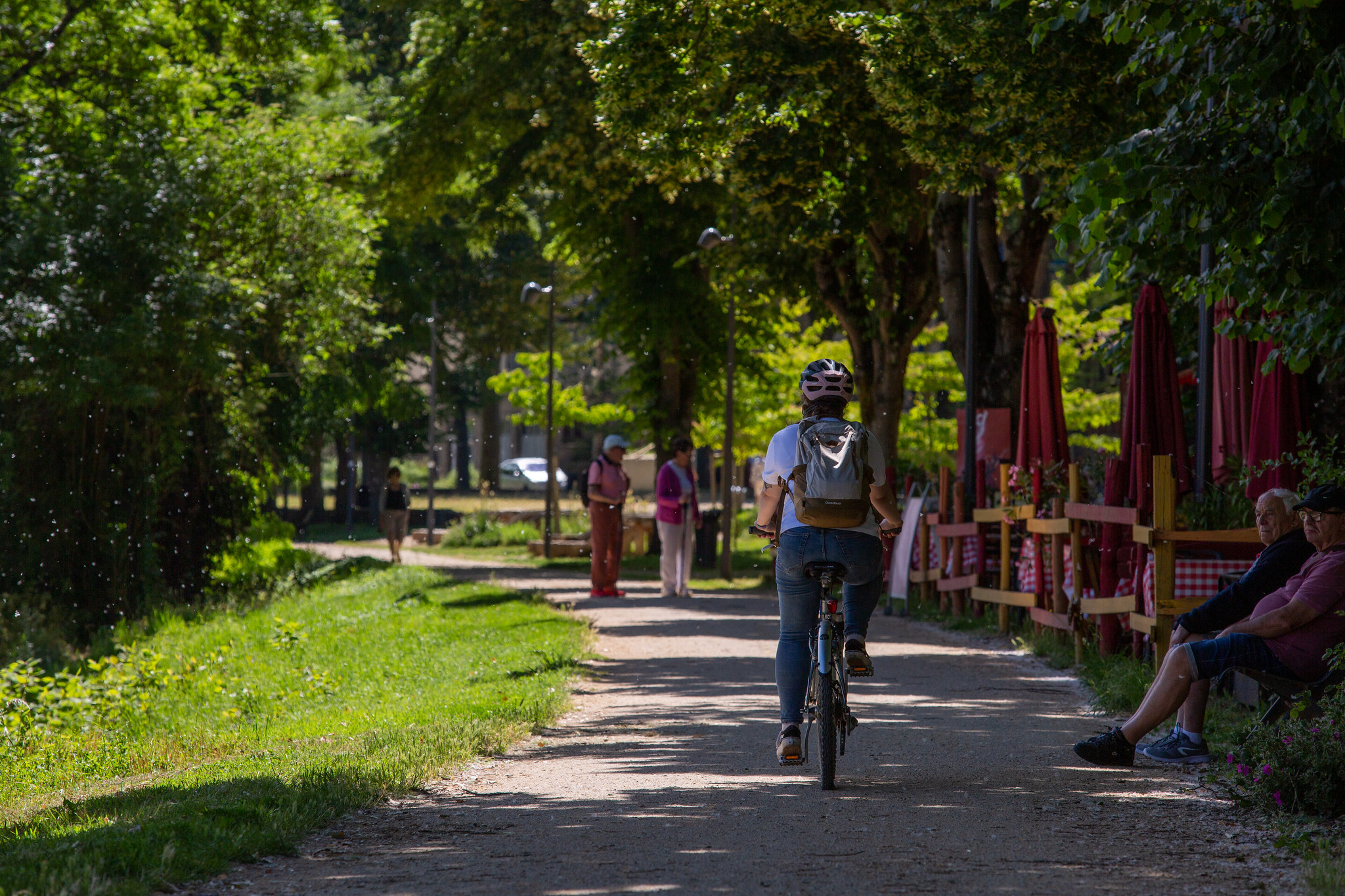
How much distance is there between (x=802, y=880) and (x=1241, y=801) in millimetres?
2290

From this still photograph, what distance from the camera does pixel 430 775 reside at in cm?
730

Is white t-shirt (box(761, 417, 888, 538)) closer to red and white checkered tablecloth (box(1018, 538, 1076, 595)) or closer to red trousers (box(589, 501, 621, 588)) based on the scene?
red and white checkered tablecloth (box(1018, 538, 1076, 595))

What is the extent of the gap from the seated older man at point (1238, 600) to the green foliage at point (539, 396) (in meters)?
28.2

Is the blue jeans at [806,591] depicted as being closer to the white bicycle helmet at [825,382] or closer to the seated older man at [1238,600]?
the white bicycle helmet at [825,382]

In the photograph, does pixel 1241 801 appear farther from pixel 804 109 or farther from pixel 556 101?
pixel 556 101

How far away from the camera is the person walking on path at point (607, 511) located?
60.6ft

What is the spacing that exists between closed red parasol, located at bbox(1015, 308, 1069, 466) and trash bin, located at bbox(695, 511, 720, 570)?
14146 millimetres

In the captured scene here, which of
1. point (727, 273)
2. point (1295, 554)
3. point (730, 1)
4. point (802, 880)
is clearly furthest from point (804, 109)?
point (802, 880)

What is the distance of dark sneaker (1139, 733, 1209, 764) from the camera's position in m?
7.46

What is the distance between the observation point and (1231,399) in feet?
39.2

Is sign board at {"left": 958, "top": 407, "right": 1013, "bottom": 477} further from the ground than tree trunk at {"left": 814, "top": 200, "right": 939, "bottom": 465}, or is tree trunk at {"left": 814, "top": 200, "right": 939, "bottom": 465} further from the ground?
tree trunk at {"left": 814, "top": 200, "right": 939, "bottom": 465}

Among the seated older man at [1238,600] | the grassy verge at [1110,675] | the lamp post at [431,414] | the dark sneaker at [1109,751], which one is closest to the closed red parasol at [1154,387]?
the grassy verge at [1110,675]

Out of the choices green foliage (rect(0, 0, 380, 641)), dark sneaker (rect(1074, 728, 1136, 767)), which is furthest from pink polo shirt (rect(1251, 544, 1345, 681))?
green foliage (rect(0, 0, 380, 641))

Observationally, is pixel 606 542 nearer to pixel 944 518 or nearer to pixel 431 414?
pixel 944 518
